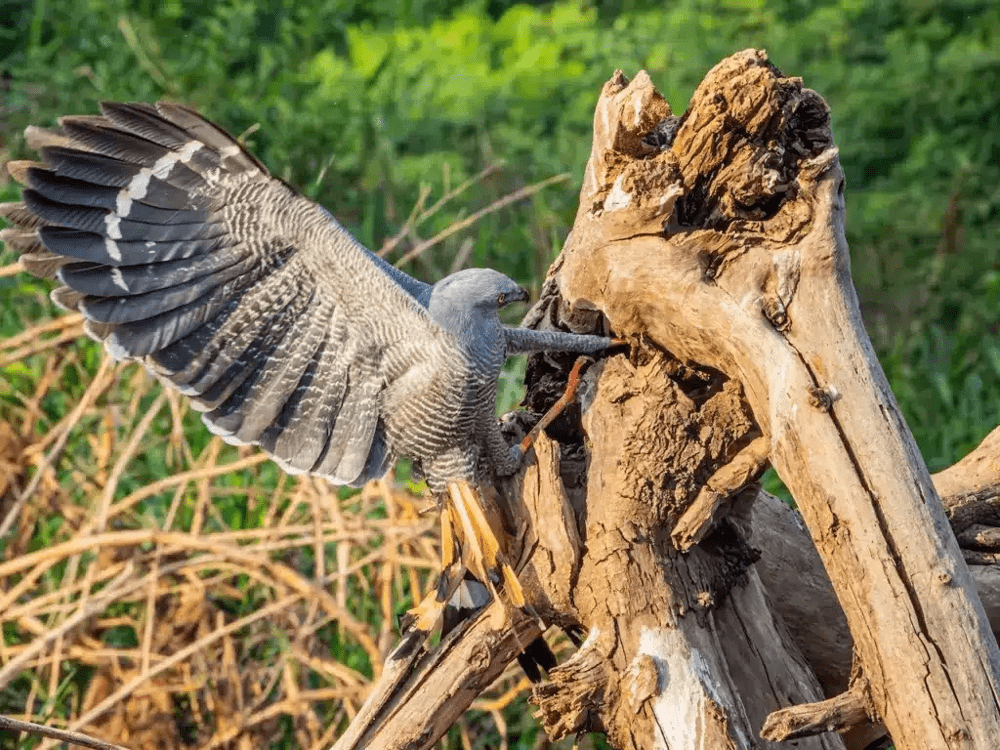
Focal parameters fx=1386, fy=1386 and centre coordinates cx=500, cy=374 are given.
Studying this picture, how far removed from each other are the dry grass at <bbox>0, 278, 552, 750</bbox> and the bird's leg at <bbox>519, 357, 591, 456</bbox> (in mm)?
739

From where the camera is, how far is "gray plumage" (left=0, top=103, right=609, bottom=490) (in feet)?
7.31

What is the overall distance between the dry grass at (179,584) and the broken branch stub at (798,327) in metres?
1.09

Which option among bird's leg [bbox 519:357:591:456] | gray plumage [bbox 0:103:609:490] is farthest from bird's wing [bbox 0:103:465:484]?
bird's leg [bbox 519:357:591:456]

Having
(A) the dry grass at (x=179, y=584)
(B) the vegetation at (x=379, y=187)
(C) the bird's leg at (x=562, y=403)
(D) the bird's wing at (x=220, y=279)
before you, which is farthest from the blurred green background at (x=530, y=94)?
(D) the bird's wing at (x=220, y=279)

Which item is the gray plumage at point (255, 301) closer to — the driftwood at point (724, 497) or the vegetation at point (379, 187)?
the driftwood at point (724, 497)

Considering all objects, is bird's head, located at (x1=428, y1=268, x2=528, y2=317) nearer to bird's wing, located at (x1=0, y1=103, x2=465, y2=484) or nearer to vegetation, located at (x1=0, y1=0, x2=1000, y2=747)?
bird's wing, located at (x1=0, y1=103, x2=465, y2=484)

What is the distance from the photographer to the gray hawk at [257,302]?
2.23 metres

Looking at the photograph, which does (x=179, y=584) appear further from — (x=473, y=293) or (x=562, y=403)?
(x=473, y=293)

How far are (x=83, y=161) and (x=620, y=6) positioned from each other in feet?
15.7

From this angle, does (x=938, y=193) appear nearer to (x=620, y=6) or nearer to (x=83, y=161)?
(x=620, y=6)

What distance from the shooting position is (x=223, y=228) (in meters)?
2.28

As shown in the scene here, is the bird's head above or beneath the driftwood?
above

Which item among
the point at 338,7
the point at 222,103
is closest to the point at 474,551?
the point at 222,103

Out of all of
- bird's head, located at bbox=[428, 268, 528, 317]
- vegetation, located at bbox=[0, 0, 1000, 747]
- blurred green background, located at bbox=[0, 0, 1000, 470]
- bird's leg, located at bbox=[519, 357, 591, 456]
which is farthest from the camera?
blurred green background, located at bbox=[0, 0, 1000, 470]
